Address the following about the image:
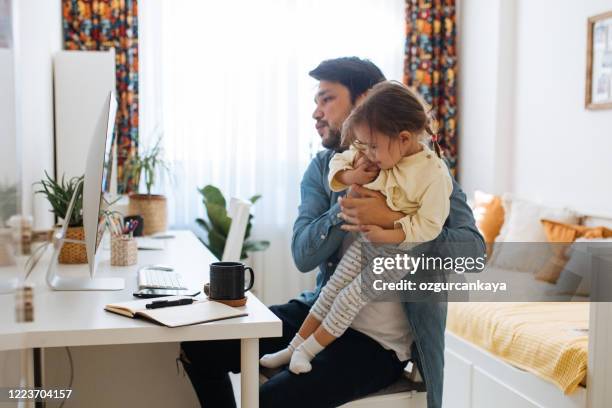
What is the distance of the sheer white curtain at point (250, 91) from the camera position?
165 inches

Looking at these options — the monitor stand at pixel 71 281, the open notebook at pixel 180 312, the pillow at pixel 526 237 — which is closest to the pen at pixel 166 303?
the open notebook at pixel 180 312

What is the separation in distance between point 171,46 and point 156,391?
265cm

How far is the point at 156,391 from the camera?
212 centimetres

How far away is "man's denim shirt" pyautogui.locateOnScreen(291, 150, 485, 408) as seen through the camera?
5.30ft

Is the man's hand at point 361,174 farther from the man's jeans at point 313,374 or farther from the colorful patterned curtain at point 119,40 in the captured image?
the colorful patterned curtain at point 119,40

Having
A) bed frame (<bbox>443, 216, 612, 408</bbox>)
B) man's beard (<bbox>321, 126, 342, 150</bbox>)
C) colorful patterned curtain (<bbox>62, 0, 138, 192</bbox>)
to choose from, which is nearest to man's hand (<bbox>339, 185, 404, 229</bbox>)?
man's beard (<bbox>321, 126, 342, 150</bbox>)

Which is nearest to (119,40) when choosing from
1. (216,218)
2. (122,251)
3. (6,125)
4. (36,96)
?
(216,218)

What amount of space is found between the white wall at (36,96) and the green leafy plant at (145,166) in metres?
0.60

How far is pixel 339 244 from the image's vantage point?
1804mm

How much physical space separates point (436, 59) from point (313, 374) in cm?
352

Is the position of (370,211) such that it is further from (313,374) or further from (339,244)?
(313,374)

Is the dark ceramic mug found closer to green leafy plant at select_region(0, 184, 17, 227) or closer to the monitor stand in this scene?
the monitor stand

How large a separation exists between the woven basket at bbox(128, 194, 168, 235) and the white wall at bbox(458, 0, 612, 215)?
222 cm

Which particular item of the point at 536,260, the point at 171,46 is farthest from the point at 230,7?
the point at 536,260
